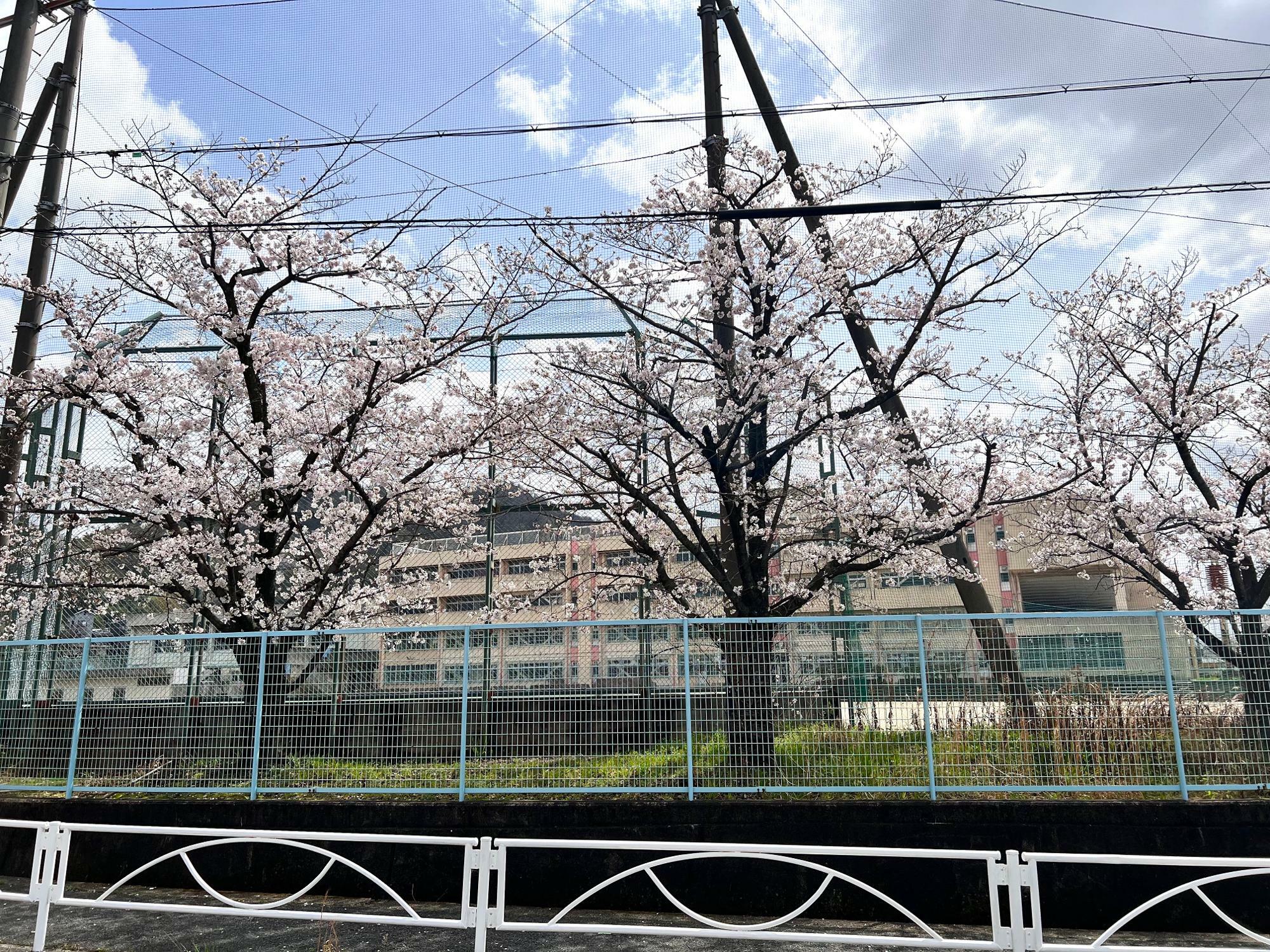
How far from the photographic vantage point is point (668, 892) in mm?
5836

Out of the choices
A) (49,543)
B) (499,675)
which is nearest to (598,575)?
(499,675)

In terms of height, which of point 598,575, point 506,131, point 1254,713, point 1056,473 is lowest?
point 1254,713

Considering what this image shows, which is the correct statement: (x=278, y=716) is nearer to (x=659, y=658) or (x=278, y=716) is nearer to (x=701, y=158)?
(x=659, y=658)

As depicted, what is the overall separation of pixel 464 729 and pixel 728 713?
2.43m

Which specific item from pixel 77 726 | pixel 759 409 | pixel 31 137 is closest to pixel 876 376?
pixel 759 409

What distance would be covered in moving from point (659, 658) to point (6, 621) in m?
11.2

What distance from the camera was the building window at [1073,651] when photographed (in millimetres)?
7379

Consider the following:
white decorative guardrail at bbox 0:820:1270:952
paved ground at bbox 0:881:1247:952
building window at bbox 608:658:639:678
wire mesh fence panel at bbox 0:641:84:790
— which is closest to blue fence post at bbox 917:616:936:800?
white decorative guardrail at bbox 0:820:1270:952

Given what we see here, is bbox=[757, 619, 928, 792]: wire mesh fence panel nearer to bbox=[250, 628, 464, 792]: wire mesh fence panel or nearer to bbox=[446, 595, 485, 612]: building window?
bbox=[250, 628, 464, 792]: wire mesh fence panel

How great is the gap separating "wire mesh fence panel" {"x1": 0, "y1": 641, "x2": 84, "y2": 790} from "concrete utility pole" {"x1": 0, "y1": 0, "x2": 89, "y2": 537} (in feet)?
6.21

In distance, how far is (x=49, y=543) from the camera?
1283 centimetres

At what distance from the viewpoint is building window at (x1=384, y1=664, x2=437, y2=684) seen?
26.6 ft

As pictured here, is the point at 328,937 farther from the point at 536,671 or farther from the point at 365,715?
the point at 536,671

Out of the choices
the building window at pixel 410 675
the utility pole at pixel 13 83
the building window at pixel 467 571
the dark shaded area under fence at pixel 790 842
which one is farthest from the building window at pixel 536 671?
the utility pole at pixel 13 83
